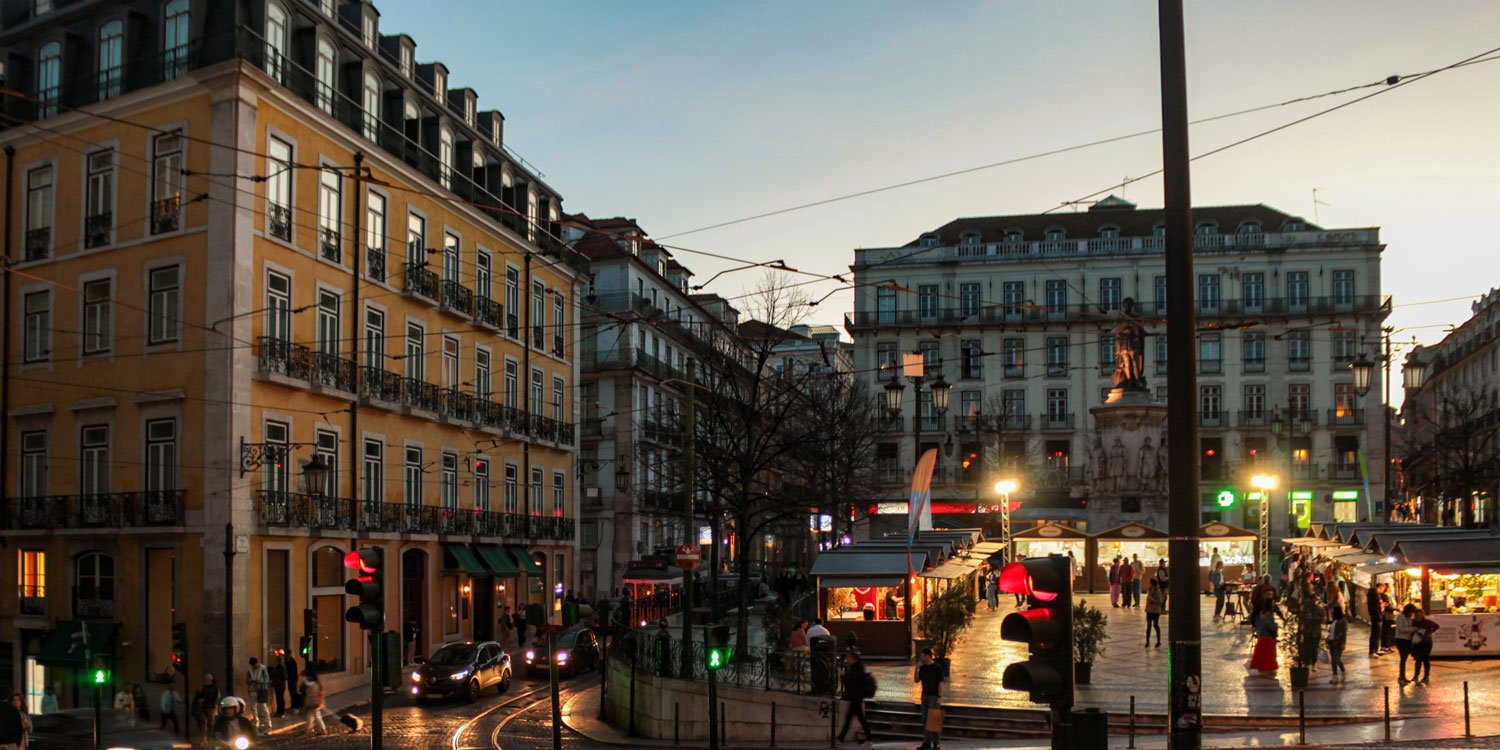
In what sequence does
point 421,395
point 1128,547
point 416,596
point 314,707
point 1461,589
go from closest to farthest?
point 314,707
point 1461,589
point 421,395
point 416,596
point 1128,547

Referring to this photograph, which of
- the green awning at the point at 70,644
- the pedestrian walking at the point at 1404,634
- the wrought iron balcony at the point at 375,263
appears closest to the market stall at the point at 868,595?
the pedestrian walking at the point at 1404,634

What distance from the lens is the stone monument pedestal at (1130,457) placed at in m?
46.4

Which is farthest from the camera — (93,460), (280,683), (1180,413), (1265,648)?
(93,460)

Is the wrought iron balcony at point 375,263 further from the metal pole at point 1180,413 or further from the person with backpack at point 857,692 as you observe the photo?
the metal pole at point 1180,413

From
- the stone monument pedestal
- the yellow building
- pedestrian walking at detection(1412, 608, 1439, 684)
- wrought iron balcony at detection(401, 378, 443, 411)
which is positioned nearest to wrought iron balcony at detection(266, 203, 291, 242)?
the yellow building

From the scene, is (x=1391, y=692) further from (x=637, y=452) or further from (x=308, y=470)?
(x=637, y=452)

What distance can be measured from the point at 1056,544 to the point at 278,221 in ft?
88.4

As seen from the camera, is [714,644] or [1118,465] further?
[1118,465]

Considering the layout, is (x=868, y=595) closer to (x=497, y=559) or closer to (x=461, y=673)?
(x=461, y=673)

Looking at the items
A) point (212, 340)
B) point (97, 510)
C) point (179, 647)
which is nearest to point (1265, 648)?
point (179, 647)

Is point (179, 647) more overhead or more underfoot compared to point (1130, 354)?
more underfoot

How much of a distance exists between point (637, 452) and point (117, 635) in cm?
3373

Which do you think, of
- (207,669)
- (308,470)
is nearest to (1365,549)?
(308,470)

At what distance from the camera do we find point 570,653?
40469mm
